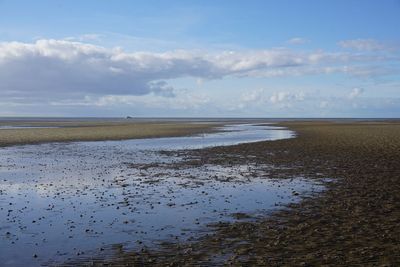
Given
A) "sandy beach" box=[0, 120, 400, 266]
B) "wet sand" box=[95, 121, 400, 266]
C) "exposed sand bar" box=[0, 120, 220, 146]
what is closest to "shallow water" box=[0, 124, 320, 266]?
"sandy beach" box=[0, 120, 400, 266]

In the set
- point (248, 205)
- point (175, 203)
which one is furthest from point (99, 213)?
point (248, 205)

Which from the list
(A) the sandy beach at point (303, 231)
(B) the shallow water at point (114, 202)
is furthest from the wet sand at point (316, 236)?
(B) the shallow water at point (114, 202)

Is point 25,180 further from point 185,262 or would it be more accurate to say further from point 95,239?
point 185,262

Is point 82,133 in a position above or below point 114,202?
above

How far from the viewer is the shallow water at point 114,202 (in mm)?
11422

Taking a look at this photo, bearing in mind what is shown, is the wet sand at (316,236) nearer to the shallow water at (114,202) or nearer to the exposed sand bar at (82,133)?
the shallow water at (114,202)

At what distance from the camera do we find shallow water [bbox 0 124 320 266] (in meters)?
11.4

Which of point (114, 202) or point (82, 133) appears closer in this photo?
point (114, 202)

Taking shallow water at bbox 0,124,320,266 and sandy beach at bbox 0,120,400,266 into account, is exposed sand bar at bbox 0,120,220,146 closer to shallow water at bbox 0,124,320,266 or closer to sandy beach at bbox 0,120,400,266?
shallow water at bbox 0,124,320,266

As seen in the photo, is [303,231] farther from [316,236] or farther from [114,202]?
[114,202]

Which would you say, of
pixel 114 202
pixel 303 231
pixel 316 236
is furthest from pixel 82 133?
pixel 316 236

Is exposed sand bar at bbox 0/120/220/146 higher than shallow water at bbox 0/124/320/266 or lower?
higher

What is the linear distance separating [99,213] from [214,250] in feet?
19.2

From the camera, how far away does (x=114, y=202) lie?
54.5 feet
